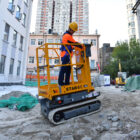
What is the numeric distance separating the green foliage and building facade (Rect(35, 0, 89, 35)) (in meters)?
26.4

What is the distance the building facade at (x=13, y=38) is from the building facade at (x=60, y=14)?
36.8m

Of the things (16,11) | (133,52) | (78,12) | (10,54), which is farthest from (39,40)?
(78,12)

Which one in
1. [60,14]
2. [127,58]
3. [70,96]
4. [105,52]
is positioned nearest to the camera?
[70,96]

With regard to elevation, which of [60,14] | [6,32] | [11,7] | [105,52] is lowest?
[6,32]

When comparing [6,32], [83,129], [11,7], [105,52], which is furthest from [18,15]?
[105,52]

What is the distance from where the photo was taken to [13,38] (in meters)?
13.8

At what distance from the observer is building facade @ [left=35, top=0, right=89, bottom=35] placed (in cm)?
5266

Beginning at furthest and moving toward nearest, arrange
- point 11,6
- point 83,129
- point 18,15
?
point 18,15 → point 11,6 → point 83,129

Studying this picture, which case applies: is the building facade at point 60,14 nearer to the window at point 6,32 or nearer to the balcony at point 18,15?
the balcony at point 18,15

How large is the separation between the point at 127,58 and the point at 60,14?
128ft

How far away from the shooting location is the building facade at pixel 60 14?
173 ft

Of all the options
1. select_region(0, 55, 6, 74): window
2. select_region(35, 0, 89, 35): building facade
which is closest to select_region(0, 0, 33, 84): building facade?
select_region(0, 55, 6, 74): window

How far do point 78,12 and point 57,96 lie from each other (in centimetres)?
6095

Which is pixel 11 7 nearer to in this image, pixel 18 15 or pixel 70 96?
pixel 18 15
